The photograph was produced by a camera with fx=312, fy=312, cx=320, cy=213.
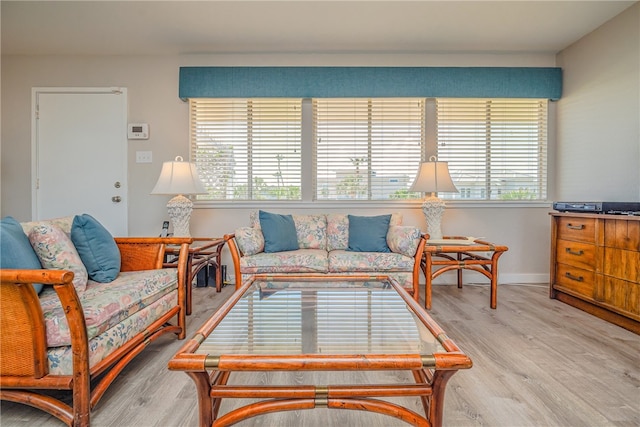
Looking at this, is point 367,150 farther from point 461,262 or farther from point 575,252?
point 575,252

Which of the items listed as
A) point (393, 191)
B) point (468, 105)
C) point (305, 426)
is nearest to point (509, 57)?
point (468, 105)

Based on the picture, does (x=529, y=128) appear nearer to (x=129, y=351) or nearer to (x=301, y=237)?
(x=301, y=237)

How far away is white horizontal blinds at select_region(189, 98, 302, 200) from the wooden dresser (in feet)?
8.62

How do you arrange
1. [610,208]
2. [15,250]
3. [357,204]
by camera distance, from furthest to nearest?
[357,204] → [610,208] → [15,250]

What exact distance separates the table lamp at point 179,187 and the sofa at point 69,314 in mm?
1001

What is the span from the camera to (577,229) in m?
2.71

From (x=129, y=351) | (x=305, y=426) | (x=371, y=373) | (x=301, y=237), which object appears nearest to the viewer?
(x=305, y=426)

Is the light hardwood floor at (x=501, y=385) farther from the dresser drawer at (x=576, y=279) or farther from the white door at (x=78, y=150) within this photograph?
the white door at (x=78, y=150)

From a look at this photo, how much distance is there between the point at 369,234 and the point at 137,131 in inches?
110

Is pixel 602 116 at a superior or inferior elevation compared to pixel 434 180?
superior

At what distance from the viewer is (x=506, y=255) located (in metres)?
3.57

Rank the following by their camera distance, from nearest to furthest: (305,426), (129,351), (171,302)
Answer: (305,426) < (129,351) < (171,302)

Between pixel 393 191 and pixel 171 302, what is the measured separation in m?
2.54

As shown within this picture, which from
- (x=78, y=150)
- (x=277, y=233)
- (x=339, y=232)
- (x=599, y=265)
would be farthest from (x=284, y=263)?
(x=78, y=150)
